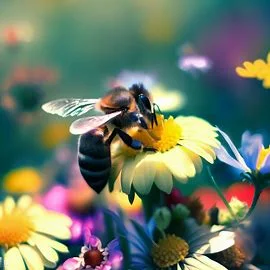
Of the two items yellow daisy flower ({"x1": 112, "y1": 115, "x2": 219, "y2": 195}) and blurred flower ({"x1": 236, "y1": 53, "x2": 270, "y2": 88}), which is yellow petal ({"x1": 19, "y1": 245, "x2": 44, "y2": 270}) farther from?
blurred flower ({"x1": 236, "y1": 53, "x2": 270, "y2": 88})

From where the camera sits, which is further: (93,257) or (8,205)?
(8,205)

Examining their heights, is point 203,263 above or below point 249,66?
below

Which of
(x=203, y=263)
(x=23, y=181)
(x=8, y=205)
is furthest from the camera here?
(x=23, y=181)

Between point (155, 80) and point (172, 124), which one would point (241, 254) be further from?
point (155, 80)

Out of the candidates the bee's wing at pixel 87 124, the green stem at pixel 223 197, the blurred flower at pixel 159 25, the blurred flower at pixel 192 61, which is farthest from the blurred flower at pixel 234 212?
the blurred flower at pixel 159 25

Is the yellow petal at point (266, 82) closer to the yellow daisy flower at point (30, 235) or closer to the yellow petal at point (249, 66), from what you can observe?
the yellow petal at point (249, 66)

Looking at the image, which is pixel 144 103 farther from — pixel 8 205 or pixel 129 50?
pixel 129 50

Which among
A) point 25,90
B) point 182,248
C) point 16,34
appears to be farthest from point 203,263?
point 16,34
